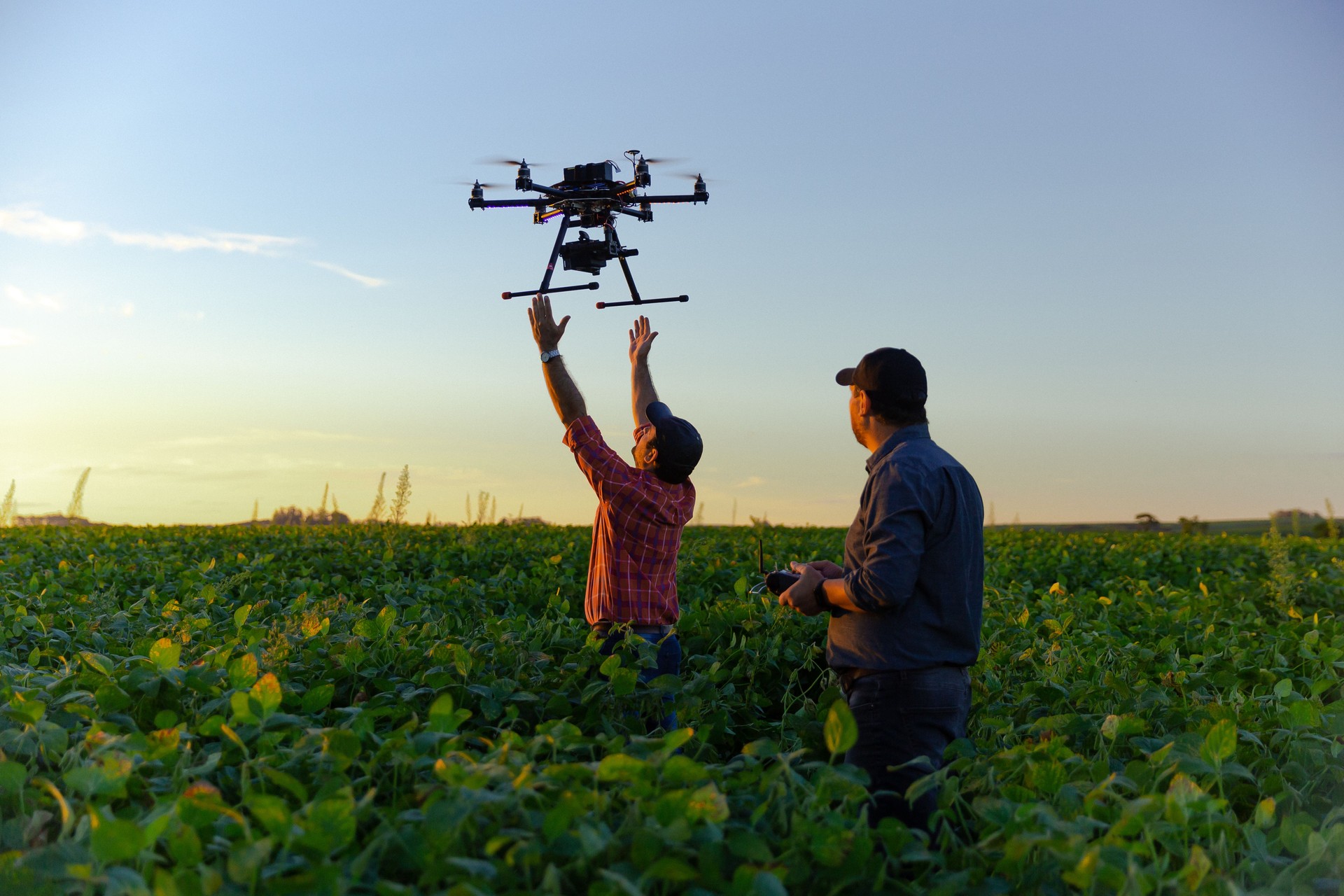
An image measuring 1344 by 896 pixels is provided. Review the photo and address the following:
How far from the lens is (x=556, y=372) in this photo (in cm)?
502

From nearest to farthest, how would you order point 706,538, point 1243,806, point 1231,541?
point 1243,806 < point 706,538 < point 1231,541

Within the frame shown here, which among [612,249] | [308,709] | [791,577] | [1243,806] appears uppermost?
[612,249]

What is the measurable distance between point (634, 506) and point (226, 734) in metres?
2.18

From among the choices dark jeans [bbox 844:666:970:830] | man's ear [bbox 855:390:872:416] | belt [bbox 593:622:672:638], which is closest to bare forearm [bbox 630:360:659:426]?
belt [bbox 593:622:672:638]

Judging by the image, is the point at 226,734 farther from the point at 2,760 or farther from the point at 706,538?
the point at 706,538

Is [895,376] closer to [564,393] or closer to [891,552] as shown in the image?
[891,552]

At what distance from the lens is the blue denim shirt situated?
3.60 metres

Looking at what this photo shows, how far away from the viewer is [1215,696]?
5129 mm

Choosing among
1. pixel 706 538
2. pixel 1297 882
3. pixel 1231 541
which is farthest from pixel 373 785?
pixel 1231 541

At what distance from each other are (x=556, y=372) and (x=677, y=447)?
28.4 inches

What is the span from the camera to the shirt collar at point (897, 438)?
3.88 meters

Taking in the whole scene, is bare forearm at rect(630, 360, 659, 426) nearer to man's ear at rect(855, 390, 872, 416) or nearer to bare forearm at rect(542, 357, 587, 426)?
bare forearm at rect(542, 357, 587, 426)

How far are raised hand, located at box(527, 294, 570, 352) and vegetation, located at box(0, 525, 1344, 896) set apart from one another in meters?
1.43

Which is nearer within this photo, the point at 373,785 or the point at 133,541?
the point at 373,785
